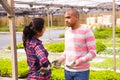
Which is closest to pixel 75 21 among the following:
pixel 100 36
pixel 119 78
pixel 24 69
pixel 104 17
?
pixel 119 78

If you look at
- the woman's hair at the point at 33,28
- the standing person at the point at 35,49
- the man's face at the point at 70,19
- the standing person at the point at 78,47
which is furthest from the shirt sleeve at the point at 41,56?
the man's face at the point at 70,19

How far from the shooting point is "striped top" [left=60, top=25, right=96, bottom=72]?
3496mm

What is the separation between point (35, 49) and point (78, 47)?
0.54 metres

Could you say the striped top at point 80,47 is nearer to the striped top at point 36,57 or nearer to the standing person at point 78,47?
the standing person at point 78,47

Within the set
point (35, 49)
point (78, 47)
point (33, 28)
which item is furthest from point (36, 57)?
point (78, 47)

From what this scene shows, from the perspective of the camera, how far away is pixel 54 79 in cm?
629

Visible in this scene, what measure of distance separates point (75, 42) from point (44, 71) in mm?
521

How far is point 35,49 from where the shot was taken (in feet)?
10.9

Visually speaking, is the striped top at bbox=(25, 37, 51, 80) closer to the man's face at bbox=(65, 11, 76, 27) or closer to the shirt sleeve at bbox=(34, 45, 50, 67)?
the shirt sleeve at bbox=(34, 45, 50, 67)

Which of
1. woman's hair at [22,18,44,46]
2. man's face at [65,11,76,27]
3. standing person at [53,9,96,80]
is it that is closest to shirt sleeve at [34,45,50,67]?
woman's hair at [22,18,44,46]

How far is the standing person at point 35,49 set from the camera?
3340 millimetres

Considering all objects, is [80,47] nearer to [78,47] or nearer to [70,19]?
[78,47]

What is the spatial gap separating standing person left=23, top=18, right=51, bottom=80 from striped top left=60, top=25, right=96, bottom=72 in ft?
1.20

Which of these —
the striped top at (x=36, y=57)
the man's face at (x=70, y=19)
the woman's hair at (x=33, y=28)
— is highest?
the man's face at (x=70, y=19)
